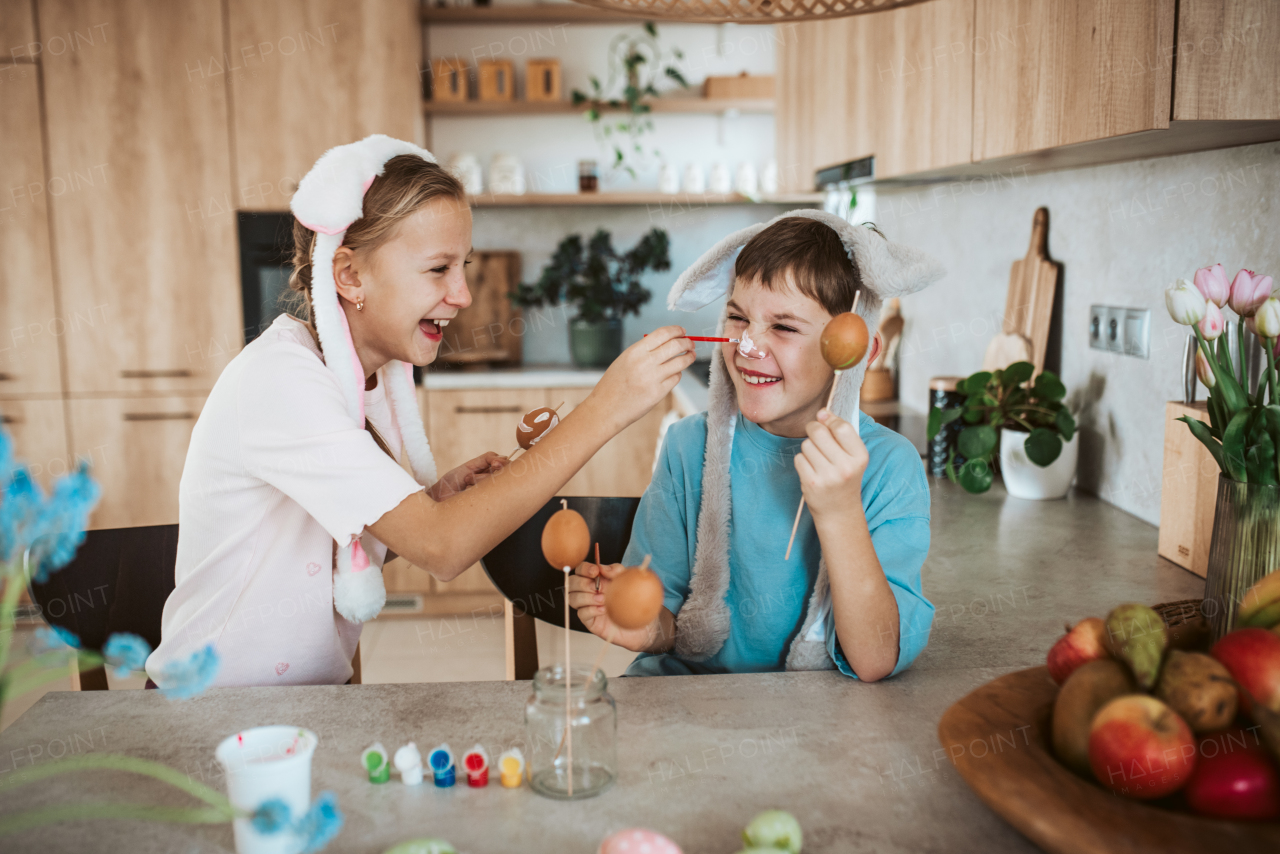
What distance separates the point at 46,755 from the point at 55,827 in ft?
0.51

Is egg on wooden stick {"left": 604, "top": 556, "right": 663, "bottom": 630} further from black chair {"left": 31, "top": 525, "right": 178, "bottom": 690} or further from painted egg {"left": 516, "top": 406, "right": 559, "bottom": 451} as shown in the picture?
black chair {"left": 31, "top": 525, "right": 178, "bottom": 690}

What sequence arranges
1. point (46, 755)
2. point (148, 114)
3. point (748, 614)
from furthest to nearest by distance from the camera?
point (148, 114)
point (748, 614)
point (46, 755)

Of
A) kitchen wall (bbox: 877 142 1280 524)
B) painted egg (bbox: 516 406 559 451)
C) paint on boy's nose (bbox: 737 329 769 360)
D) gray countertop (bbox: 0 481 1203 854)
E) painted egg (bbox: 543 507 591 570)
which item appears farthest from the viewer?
kitchen wall (bbox: 877 142 1280 524)

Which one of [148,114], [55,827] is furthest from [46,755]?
[148,114]

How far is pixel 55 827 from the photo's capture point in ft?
2.65

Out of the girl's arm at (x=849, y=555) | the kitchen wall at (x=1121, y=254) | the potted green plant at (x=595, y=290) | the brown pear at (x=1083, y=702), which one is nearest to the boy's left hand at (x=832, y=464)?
the girl's arm at (x=849, y=555)

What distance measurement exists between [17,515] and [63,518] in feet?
0.08

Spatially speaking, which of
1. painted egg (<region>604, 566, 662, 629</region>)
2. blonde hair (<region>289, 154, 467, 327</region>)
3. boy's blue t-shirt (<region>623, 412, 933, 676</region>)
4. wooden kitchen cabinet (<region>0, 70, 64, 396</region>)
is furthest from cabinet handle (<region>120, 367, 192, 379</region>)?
painted egg (<region>604, 566, 662, 629</region>)

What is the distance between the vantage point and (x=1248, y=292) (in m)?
1.05

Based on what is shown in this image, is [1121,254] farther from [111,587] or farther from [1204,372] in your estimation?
[111,587]

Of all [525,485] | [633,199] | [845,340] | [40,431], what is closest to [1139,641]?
[845,340]

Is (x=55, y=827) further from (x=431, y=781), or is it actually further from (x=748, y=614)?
(x=748, y=614)

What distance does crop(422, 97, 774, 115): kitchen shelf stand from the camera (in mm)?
3703

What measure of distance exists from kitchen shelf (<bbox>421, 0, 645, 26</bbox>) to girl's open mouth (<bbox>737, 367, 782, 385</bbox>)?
2.80 m
